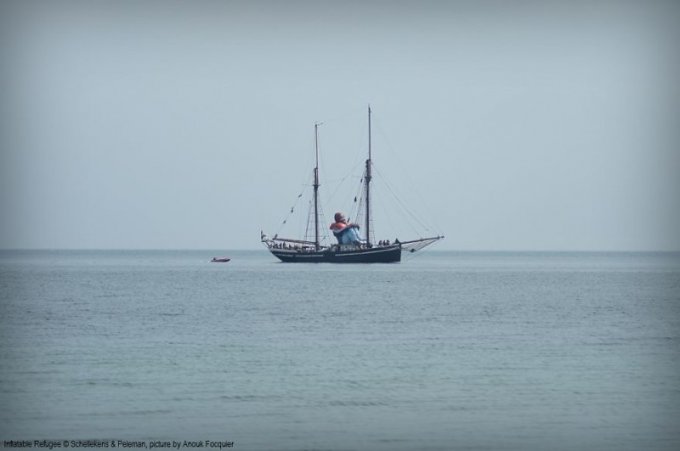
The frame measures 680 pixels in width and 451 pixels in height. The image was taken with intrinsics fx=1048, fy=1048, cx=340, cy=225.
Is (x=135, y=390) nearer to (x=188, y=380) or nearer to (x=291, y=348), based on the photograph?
(x=188, y=380)

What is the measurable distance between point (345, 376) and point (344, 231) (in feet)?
269

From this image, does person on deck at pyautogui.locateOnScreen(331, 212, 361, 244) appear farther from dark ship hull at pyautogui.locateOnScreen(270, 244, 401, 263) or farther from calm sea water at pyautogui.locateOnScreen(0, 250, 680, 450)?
calm sea water at pyautogui.locateOnScreen(0, 250, 680, 450)

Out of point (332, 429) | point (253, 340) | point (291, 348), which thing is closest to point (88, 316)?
point (253, 340)

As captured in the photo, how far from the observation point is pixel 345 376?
25234mm

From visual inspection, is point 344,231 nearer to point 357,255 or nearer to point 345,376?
point 357,255

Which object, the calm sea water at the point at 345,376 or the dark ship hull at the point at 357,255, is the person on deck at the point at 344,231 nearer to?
the dark ship hull at the point at 357,255

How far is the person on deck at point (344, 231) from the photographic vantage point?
106750 mm

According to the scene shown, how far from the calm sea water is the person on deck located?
190 ft

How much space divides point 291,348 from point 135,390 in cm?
870

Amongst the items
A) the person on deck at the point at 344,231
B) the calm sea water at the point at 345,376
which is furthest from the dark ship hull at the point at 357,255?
the calm sea water at the point at 345,376

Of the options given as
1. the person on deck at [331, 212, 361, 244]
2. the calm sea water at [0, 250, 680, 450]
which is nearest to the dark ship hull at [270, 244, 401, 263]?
the person on deck at [331, 212, 361, 244]

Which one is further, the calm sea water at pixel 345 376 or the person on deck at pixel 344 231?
the person on deck at pixel 344 231

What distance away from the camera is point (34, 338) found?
3359 cm

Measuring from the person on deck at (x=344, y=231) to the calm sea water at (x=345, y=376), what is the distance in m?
57.9
